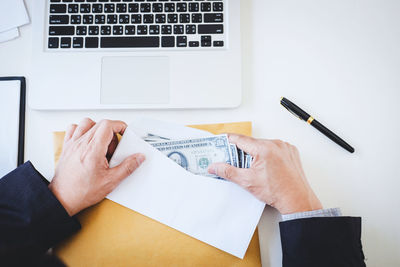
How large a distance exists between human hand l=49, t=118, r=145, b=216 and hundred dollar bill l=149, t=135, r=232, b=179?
0.27 ft

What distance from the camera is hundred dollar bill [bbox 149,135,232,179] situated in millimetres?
567

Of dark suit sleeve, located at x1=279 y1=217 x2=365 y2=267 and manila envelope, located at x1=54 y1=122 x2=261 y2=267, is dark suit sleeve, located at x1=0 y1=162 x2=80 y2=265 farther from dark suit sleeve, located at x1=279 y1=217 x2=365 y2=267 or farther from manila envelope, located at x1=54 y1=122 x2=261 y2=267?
dark suit sleeve, located at x1=279 y1=217 x2=365 y2=267

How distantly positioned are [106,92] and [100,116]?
0.20 ft

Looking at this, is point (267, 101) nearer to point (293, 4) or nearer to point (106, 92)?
point (293, 4)

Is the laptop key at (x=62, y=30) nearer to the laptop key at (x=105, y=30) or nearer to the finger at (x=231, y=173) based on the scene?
the laptop key at (x=105, y=30)

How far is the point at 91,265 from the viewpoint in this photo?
532 mm

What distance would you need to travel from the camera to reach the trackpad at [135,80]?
23.5 inches

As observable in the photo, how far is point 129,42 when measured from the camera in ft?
1.99

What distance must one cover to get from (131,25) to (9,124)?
0.36 meters

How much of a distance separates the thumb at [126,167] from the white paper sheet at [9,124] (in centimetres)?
26

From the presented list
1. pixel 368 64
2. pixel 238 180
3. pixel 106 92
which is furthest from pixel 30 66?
pixel 368 64

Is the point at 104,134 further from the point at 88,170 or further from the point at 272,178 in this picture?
the point at 272,178

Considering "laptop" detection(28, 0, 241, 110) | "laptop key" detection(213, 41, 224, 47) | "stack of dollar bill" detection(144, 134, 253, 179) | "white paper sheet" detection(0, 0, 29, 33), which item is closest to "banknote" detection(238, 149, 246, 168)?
"stack of dollar bill" detection(144, 134, 253, 179)

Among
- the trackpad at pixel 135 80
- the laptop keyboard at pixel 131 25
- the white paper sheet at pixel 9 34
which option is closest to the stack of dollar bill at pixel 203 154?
the trackpad at pixel 135 80
